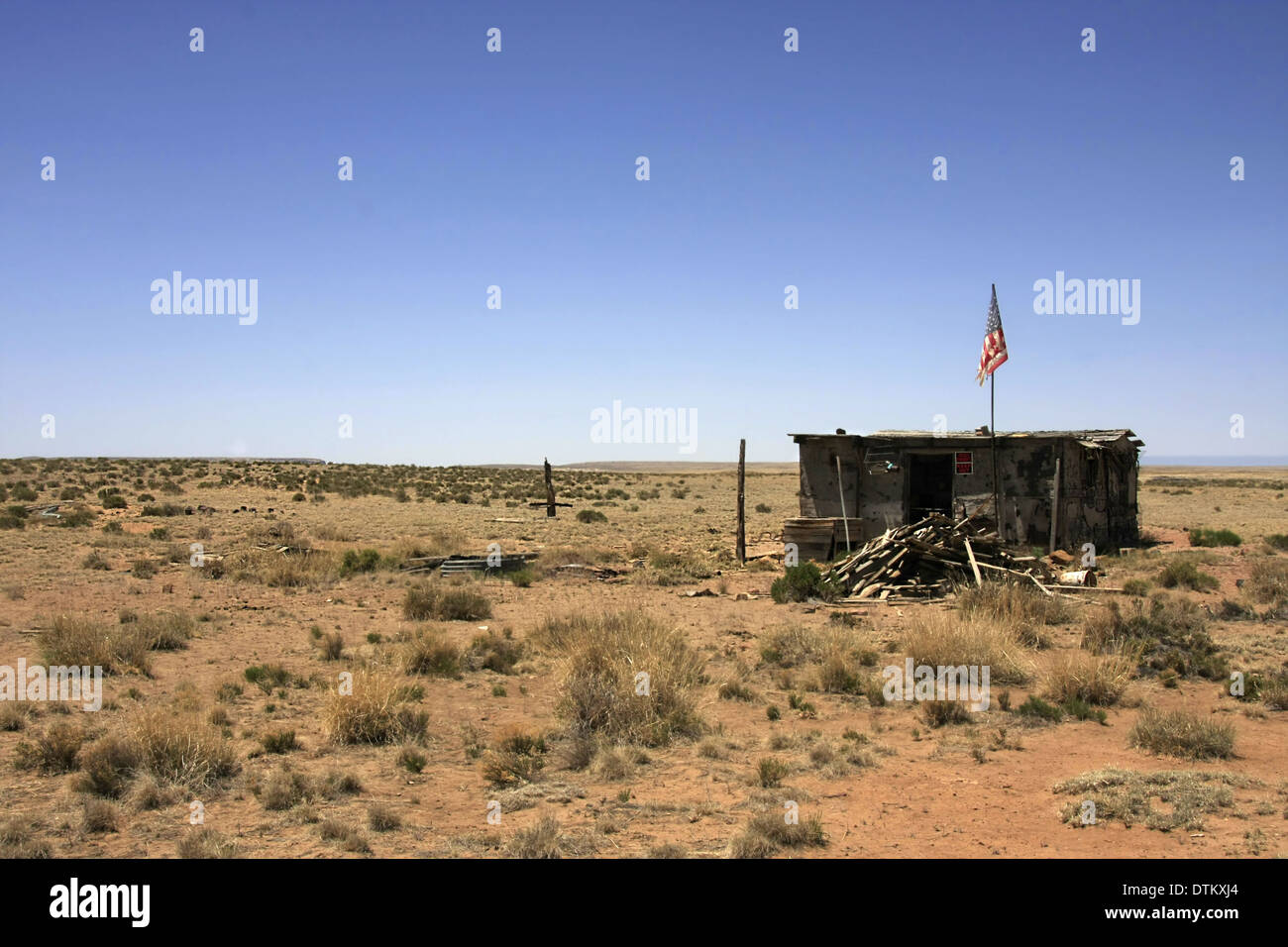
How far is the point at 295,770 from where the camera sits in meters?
8.30

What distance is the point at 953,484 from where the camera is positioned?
22.5 m

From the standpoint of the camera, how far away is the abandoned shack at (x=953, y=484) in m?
22.0

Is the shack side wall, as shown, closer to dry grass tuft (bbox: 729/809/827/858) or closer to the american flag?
the american flag

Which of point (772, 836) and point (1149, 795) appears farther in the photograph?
point (1149, 795)

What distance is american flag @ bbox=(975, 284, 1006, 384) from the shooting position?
2028 cm

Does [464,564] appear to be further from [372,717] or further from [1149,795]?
[1149,795]

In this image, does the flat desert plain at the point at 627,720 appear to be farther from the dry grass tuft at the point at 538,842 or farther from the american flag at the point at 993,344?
the american flag at the point at 993,344

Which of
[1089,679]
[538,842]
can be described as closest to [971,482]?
[1089,679]

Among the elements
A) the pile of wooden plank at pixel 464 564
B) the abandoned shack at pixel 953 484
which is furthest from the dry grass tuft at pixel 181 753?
the abandoned shack at pixel 953 484

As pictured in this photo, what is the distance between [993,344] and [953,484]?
12.7 ft

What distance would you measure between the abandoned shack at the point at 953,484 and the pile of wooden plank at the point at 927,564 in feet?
11.9

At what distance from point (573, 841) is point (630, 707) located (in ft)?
10.1

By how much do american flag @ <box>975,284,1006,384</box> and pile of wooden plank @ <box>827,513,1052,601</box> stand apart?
162 inches

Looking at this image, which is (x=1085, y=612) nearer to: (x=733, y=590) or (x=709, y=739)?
(x=733, y=590)
